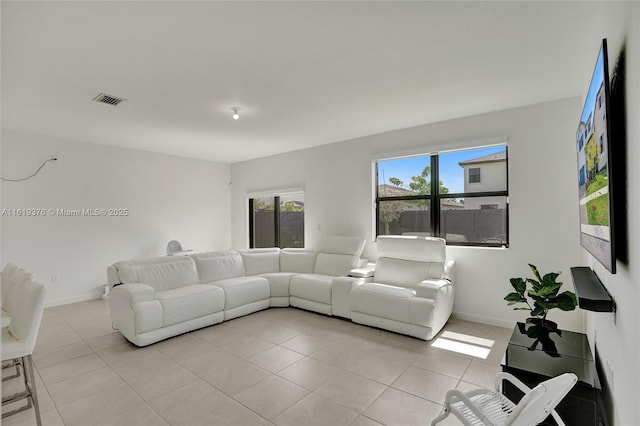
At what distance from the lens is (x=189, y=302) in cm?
353

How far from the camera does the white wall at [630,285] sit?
3.41 ft

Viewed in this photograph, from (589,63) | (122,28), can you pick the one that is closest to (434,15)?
(589,63)

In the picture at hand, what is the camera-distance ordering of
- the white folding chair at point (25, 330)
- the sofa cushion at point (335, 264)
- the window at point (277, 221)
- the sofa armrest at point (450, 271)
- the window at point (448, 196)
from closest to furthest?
the white folding chair at point (25, 330), the sofa armrest at point (450, 271), the window at point (448, 196), the sofa cushion at point (335, 264), the window at point (277, 221)

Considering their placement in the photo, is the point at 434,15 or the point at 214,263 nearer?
the point at 434,15

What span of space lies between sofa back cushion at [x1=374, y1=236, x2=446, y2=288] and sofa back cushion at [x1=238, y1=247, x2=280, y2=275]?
182 cm

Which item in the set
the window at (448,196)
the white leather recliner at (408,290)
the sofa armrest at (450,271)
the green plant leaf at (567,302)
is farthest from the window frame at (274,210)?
the green plant leaf at (567,302)

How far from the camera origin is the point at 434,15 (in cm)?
193

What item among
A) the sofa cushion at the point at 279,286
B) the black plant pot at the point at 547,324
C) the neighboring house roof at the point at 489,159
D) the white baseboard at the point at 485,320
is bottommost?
the white baseboard at the point at 485,320

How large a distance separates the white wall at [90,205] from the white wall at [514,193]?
343 centimetres

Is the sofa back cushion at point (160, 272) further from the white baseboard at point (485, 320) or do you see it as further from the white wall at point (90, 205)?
the white baseboard at point (485, 320)

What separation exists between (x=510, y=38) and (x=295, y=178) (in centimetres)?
412

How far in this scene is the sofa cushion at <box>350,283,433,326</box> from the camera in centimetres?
325

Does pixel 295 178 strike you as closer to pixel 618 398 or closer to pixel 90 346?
pixel 90 346

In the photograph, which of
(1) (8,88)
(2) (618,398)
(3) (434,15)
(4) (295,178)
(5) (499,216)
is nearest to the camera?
(2) (618,398)
